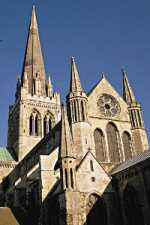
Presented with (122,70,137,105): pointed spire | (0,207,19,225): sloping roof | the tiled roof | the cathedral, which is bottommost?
(0,207,19,225): sloping roof

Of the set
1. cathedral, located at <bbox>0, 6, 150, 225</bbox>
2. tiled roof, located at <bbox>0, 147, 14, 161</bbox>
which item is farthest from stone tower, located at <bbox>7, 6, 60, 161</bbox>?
cathedral, located at <bbox>0, 6, 150, 225</bbox>

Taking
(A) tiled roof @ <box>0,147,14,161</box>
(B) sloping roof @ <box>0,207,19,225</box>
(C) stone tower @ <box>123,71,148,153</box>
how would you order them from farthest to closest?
(A) tiled roof @ <box>0,147,14,161</box> → (C) stone tower @ <box>123,71,148,153</box> → (B) sloping roof @ <box>0,207,19,225</box>

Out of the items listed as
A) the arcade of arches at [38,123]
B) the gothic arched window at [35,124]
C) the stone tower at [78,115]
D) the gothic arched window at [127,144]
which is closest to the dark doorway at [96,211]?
the stone tower at [78,115]

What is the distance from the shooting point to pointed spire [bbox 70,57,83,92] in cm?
3177

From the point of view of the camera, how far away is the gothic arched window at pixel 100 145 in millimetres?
30234

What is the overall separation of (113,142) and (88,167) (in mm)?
6684

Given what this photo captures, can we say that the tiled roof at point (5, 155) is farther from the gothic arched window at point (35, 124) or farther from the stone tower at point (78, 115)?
the stone tower at point (78, 115)

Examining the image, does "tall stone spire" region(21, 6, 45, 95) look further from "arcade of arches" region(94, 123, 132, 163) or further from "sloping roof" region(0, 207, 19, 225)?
"sloping roof" region(0, 207, 19, 225)

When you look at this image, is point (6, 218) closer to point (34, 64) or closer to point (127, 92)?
point (127, 92)

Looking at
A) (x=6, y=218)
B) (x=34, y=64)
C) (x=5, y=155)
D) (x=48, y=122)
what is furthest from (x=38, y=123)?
(x=6, y=218)

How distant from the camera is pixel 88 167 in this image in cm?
2592

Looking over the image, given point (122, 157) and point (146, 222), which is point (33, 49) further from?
point (146, 222)

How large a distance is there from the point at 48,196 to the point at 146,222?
8.54 metres

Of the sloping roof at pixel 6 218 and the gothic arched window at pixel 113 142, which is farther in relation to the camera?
the gothic arched window at pixel 113 142
